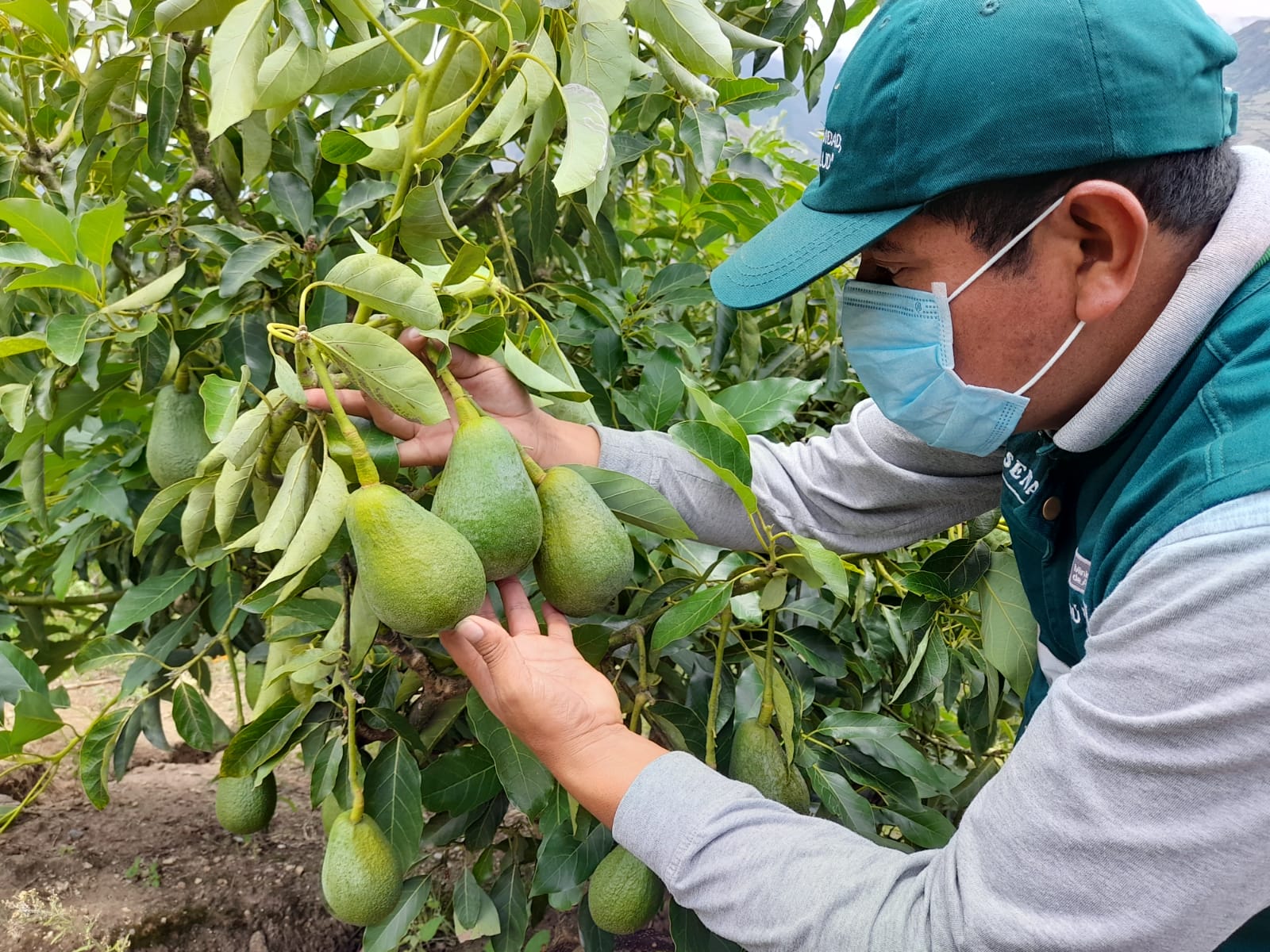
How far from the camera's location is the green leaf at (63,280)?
3.52 feet

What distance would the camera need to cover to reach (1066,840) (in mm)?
754

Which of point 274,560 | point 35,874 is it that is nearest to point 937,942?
point 274,560

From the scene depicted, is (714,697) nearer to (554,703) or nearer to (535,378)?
(554,703)

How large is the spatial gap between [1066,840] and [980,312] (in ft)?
1.70

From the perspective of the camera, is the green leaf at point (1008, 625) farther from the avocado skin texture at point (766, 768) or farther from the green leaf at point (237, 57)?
the green leaf at point (237, 57)

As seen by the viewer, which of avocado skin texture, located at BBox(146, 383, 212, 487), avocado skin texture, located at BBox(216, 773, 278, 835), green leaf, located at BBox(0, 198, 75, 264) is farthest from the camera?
avocado skin texture, located at BBox(216, 773, 278, 835)

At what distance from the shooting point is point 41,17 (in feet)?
4.03

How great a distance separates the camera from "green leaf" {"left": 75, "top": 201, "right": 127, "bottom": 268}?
110 cm

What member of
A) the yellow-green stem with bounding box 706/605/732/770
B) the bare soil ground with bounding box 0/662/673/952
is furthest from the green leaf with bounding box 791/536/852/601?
the bare soil ground with bounding box 0/662/673/952

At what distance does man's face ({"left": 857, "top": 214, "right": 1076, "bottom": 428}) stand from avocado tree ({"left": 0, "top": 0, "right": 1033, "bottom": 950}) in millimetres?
275

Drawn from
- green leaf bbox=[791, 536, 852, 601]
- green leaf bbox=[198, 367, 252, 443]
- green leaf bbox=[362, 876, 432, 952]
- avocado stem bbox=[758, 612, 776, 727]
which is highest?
green leaf bbox=[198, 367, 252, 443]

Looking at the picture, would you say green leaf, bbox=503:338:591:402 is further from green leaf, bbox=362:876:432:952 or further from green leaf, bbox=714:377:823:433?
green leaf, bbox=362:876:432:952

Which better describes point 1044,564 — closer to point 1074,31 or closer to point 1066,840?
point 1066,840

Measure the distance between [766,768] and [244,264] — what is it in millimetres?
967
